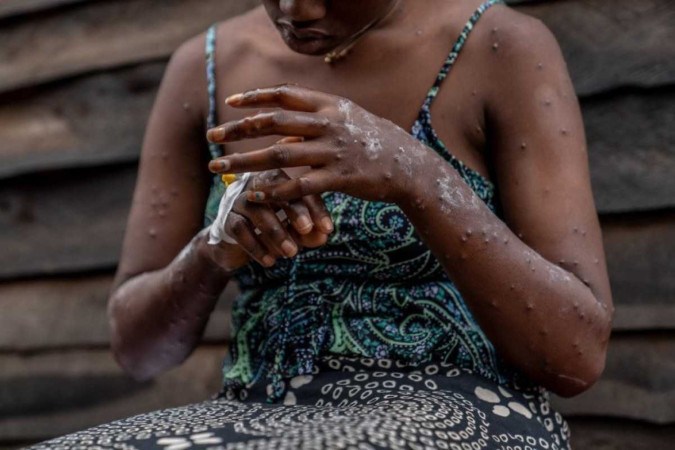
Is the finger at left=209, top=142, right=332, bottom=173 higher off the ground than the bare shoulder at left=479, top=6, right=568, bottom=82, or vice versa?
the bare shoulder at left=479, top=6, right=568, bottom=82

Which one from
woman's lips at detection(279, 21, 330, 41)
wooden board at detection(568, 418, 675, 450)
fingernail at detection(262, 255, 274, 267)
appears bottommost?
wooden board at detection(568, 418, 675, 450)

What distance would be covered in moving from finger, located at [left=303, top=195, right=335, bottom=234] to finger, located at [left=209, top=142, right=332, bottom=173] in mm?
47

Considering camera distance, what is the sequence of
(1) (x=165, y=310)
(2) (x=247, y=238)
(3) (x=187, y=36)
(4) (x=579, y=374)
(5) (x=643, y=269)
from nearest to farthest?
(2) (x=247, y=238)
(4) (x=579, y=374)
(1) (x=165, y=310)
(5) (x=643, y=269)
(3) (x=187, y=36)

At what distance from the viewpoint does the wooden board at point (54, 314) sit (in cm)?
252

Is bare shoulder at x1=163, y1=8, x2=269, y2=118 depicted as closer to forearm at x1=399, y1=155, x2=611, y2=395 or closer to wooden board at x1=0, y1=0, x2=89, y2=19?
forearm at x1=399, y1=155, x2=611, y2=395

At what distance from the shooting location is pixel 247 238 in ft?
4.49

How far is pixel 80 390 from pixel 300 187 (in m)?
1.43

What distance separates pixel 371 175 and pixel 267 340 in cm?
41

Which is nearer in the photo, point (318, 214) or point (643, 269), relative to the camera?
point (318, 214)

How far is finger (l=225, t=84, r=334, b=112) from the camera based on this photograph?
4.28ft

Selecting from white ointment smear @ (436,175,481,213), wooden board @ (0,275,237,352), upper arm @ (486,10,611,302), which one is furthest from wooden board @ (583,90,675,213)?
wooden board @ (0,275,237,352)

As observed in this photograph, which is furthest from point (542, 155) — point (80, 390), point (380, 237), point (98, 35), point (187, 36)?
point (80, 390)

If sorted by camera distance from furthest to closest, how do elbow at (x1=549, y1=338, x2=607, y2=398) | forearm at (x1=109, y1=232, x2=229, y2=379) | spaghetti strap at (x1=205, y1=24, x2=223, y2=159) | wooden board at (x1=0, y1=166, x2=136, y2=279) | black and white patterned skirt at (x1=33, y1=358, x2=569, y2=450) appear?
wooden board at (x1=0, y1=166, x2=136, y2=279) < spaghetti strap at (x1=205, y1=24, x2=223, y2=159) < forearm at (x1=109, y1=232, x2=229, y2=379) < elbow at (x1=549, y1=338, x2=607, y2=398) < black and white patterned skirt at (x1=33, y1=358, x2=569, y2=450)

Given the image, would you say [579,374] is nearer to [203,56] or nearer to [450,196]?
[450,196]
